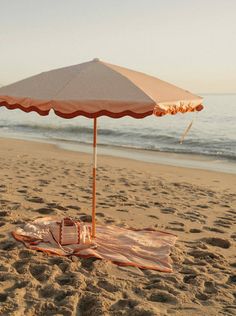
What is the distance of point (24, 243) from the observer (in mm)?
5426

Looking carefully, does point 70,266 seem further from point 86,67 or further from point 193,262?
point 86,67

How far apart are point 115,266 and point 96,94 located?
216 centimetres

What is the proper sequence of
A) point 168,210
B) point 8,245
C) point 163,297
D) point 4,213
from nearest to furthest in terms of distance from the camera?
point 163,297
point 8,245
point 4,213
point 168,210

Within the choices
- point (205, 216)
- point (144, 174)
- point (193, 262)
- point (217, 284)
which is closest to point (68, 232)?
point (193, 262)

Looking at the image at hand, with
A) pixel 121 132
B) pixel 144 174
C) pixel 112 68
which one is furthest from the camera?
pixel 121 132

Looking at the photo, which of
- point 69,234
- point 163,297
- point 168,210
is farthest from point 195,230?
point 163,297

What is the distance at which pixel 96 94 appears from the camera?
441cm

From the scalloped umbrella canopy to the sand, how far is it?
1.86 m

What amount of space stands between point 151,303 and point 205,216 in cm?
383

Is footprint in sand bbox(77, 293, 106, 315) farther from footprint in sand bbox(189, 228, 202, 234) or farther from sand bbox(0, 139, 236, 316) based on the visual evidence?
footprint in sand bbox(189, 228, 202, 234)

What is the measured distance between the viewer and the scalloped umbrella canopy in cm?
427

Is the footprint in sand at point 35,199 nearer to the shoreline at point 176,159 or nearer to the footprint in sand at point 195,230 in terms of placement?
the footprint in sand at point 195,230

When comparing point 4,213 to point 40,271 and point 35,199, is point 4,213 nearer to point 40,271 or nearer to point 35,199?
point 35,199

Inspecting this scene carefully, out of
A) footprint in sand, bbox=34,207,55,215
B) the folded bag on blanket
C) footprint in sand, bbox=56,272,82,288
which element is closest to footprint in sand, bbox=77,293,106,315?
footprint in sand, bbox=56,272,82,288
